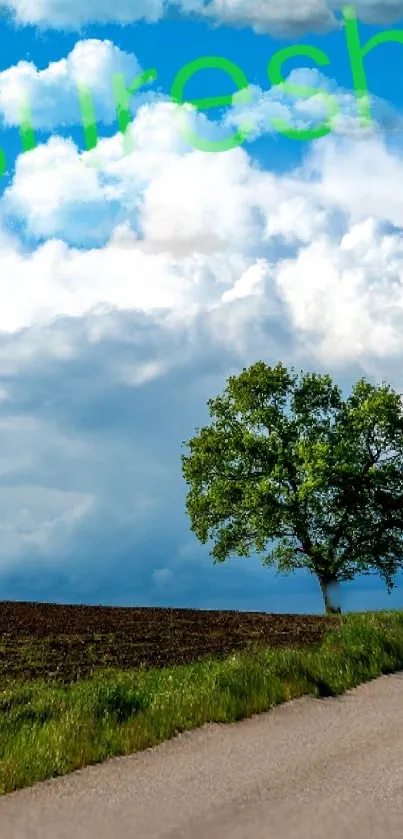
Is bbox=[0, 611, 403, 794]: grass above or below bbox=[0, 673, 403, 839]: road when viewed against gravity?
above

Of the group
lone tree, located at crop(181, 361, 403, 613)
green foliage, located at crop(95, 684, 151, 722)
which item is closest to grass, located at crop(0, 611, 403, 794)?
green foliage, located at crop(95, 684, 151, 722)

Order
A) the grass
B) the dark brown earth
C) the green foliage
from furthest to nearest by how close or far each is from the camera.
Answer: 1. the dark brown earth
2. the green foliage
3. the grass

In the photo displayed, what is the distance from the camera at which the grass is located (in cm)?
1312

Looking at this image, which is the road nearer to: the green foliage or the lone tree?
the green foliage

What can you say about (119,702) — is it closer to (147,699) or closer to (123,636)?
(147,699)

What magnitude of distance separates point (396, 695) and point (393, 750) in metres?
4.55

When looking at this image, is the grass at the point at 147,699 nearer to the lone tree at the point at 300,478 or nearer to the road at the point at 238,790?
the road at the point at 238,790

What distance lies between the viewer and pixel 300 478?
4706 cm

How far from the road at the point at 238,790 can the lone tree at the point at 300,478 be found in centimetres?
3129

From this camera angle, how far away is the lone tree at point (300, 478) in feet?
154

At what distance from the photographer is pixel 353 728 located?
613 inches

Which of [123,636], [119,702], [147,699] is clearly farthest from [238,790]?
[123,636]

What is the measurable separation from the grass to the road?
29 cm

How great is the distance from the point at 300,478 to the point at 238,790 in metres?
35.7
